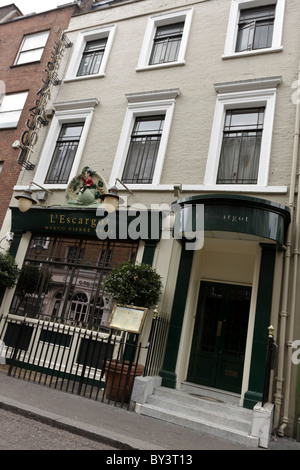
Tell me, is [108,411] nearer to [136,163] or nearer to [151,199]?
[151,199]

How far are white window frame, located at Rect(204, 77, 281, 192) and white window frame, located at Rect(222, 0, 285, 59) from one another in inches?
44.9

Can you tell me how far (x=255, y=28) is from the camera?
9984 millimetres

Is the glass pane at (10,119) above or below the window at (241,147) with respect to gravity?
above

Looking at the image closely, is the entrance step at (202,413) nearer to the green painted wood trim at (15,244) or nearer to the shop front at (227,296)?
the shop front at (227,296)

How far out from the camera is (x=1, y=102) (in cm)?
1345

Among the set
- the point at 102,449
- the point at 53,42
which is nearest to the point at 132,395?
the point at 102,449

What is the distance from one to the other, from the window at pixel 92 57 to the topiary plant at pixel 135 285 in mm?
7880

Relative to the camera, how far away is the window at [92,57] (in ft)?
39.8

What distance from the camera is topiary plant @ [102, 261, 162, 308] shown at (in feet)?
24.7

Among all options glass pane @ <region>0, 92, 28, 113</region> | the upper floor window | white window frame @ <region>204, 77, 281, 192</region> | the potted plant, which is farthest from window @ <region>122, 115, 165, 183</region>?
glass pane @ <region>0, 92, 28, 113</region>

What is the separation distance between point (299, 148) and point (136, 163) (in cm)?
433

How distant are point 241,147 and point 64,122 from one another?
6101 mm

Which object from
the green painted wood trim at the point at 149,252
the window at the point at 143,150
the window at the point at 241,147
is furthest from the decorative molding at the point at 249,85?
the green painted wood trim at the point at 149,252

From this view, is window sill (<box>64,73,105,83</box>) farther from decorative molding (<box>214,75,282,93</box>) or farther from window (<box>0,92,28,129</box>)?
decorative molding (<box>214,75,282,93</box>)
